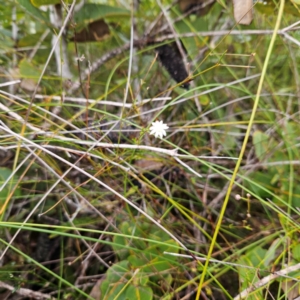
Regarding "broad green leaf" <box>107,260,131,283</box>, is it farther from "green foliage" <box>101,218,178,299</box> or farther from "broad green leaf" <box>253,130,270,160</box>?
"broad green leaf" <box>253,130,270,160</box>

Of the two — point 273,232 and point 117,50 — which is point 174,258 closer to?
point 273,232

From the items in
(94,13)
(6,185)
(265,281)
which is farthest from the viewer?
(94,13)

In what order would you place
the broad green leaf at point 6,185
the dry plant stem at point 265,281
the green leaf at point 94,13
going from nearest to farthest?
the dry plant stem at point 265,281
the broad green leaf at point 6,185
the green leaf at point 94,13

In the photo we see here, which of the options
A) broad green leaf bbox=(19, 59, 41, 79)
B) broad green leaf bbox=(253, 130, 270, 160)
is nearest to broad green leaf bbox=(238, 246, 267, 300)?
broad green leaf bbox=(253, 130, 270, 160)

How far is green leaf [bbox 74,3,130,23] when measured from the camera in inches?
34.7

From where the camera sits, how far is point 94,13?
891mm

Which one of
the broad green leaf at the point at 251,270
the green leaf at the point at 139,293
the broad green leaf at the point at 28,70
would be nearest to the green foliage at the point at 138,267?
the green leaf at the point at 139,293

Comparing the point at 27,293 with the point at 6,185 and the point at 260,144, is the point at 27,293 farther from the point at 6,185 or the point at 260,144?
the point at 260,144

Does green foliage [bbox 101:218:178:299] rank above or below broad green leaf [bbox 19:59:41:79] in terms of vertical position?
below

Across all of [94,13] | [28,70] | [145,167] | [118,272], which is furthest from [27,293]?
[94,13]

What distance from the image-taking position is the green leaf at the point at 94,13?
881mm

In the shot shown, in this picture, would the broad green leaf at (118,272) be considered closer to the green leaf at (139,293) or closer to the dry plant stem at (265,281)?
the green leaf at (139,293)

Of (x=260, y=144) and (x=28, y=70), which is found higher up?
(x=28, y=70)

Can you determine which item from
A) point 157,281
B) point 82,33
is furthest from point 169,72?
point 157,281
